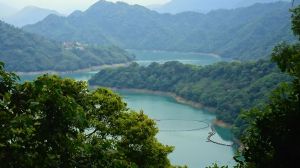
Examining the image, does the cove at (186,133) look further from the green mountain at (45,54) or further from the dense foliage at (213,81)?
the green mountain at (45,54)

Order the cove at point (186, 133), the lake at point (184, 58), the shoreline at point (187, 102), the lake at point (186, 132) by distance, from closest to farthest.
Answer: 1. the cove at point (186, 133)
2. the lake at point (186, 132)
3. the shoreline at point (187, 102)
4. the lake at point (184, 58)

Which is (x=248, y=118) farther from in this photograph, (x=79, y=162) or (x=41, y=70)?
(x=41, y=70)

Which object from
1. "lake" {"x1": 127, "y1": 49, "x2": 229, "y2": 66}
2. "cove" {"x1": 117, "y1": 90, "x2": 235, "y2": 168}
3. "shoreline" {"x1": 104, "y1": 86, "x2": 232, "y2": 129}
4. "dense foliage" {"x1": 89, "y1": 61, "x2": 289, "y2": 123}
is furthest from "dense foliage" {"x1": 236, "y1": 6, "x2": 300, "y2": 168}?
"lake" {"x1": 127, "y1": 49, "x2": 229, "y2": 66}

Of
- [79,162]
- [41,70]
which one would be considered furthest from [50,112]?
[41,70]

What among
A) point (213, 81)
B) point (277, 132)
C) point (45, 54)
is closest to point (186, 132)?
point (213, 81)

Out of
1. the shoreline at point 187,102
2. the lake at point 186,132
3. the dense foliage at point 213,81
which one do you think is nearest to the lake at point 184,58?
the dense foliage at point 213,81

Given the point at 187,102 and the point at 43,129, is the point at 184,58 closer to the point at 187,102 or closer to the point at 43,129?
the point at 187,102

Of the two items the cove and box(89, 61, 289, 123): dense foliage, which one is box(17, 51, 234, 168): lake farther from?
box(89, 61, 289, 123): dense foliage
